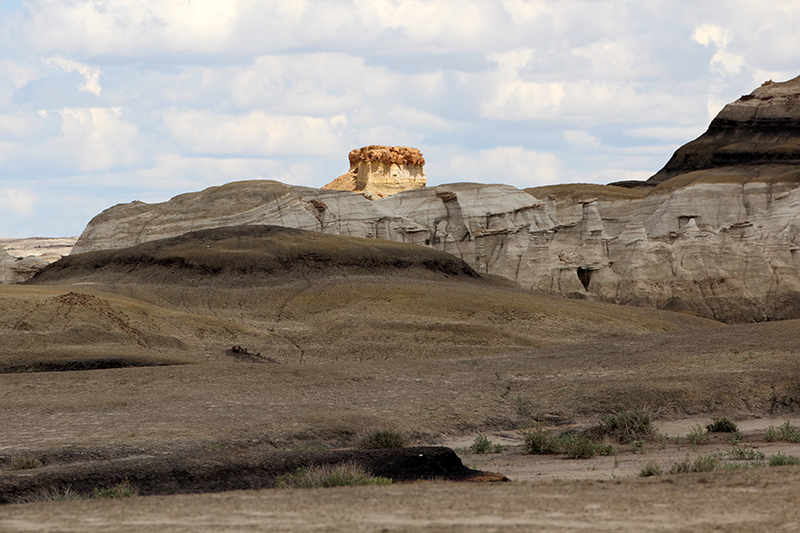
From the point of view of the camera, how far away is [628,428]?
651 inches

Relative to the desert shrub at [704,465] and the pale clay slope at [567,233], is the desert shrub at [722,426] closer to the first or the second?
the desert shrub at [704,465]

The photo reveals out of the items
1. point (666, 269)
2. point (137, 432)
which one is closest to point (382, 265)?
point (666, 269)

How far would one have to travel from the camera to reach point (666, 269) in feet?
210

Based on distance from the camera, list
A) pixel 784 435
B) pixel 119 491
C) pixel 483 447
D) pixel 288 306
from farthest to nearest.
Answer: pixel 288 306
pixel 784 435
pixel 483 447
pixel 119 491

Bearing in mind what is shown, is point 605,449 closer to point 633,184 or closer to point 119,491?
point 119,491

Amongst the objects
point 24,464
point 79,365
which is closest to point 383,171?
point 79,365

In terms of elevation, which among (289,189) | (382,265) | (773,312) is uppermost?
(289,189)

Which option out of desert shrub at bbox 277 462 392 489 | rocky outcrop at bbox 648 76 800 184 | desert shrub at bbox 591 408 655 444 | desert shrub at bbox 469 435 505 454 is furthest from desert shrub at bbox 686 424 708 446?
rocky outcrop at bbox 648 76 800 184

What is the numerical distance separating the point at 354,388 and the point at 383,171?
10128cm

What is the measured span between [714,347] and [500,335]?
12456 millimetres

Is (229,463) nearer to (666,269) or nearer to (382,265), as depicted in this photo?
(382,265)

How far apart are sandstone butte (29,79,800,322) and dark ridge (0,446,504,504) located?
166 ft

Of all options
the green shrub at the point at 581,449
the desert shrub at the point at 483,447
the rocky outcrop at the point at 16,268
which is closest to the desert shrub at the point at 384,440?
the desert shrub at the point at 483,447

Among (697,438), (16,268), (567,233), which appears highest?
(567,233)
